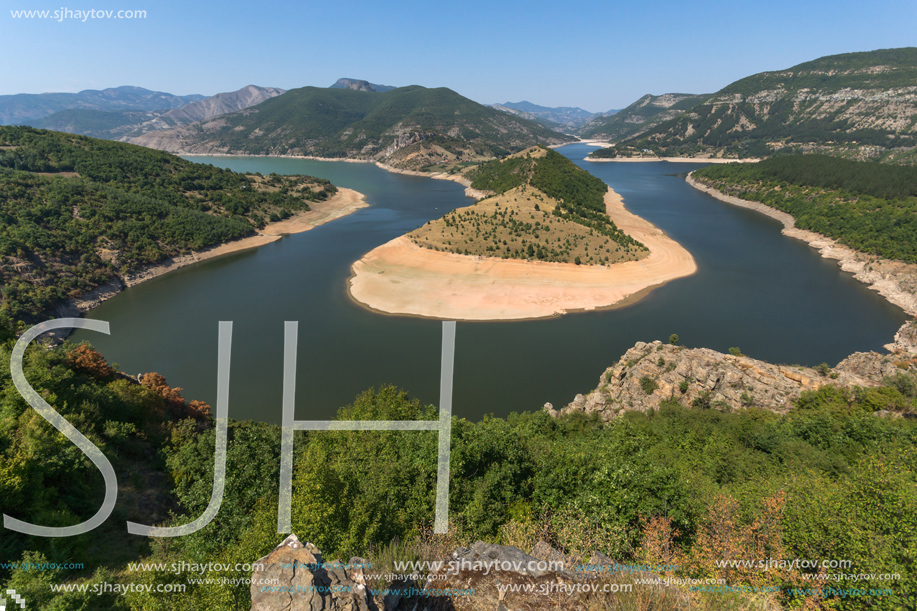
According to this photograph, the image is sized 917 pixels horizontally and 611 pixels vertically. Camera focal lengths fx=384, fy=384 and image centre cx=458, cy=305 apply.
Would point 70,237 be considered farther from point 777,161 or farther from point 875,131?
point 875,131

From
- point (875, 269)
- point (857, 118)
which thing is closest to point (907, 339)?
point (875, 269)

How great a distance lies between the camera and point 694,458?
17.5 meters

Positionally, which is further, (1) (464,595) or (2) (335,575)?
(1) (464,595)

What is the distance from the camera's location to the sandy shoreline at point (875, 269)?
47875 mm

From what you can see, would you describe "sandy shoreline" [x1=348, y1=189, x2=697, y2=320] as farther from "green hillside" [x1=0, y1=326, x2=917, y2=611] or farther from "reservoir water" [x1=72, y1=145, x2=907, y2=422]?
"green hillside" [x1=0, y1=326, x2=917, y2=611]

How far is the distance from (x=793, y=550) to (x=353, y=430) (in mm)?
15898

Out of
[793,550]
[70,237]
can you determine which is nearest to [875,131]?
[793,550]

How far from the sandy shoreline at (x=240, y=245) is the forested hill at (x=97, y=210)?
3.79ft

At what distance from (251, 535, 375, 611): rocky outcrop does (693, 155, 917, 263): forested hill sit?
78.8 m

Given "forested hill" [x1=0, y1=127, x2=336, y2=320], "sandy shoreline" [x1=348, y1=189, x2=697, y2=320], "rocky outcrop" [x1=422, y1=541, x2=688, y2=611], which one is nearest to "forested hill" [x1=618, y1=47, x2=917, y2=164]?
"sandy shoreline" [x1=348, y1=189, x2=697, y2=320]

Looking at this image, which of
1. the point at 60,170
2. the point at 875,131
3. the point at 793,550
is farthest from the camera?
the point at 875,131

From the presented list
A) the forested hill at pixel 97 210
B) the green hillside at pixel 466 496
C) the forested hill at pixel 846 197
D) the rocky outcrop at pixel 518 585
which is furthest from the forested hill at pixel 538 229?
the rocky outcrop at pixel 518 585

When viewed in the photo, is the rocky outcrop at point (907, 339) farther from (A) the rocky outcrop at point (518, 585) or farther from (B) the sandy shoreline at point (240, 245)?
(B) the sandy shoreline at point (240, 245)

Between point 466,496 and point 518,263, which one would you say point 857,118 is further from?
point 466,496
